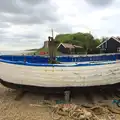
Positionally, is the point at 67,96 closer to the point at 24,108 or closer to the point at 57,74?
the point at 57,74

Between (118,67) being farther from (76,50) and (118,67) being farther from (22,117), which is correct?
(76,50)

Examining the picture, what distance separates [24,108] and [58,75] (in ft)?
5.11

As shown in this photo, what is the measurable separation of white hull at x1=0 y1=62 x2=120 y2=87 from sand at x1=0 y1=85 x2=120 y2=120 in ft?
2.22

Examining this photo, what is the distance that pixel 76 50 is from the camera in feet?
141

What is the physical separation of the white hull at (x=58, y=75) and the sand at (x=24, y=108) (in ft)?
2.22

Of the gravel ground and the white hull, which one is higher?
the white hull

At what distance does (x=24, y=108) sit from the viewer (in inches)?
242

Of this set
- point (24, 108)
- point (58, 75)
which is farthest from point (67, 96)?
point (24, 108)

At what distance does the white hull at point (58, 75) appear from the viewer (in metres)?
6.53

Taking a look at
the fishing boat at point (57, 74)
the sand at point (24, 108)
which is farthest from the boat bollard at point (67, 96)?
the sand at point (24, 108)

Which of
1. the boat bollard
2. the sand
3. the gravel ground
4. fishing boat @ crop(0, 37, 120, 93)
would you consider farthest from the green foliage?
the boat bollard

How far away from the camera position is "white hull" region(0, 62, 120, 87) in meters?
6.53

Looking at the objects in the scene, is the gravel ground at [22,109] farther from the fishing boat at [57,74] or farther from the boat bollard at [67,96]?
the boat bollard at [67,96]

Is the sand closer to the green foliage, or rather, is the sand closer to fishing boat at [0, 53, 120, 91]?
fishing boat at [0, 53, 120, 91]
